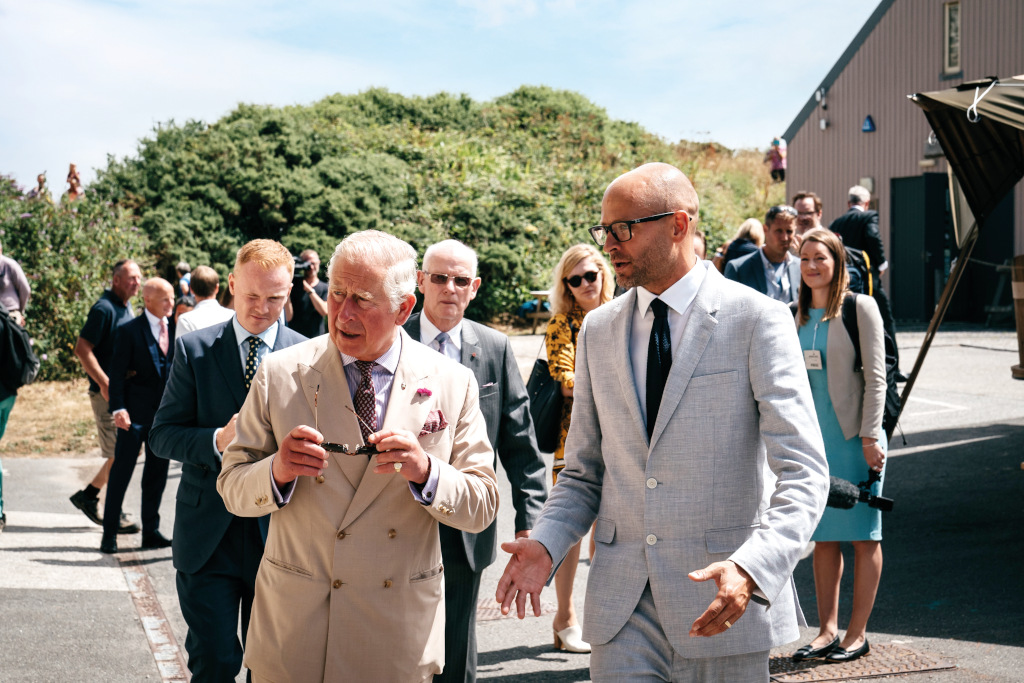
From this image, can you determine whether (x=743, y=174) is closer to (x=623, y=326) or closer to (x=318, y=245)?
(x=318, y=245)

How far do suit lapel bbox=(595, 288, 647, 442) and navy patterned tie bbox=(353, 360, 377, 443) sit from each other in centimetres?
73

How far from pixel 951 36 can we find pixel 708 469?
931 inches

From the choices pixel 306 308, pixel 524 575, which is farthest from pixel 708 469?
pixel 306 308

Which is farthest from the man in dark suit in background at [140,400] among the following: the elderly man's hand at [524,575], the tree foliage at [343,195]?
the tree foliage at [343,195]

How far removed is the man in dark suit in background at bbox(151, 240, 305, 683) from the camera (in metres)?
3.96

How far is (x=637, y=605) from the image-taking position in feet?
9.21

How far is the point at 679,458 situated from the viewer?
275 centimetres

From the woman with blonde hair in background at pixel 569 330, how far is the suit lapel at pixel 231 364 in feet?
6.21

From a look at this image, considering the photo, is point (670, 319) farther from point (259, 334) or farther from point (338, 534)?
point (259, 334)

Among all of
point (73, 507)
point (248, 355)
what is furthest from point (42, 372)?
point (248, 355)

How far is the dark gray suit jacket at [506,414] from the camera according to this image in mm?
4293

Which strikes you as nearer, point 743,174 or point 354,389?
point 354,389

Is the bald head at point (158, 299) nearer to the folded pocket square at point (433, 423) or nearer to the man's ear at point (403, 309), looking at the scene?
the man's ear at point (403, 309)

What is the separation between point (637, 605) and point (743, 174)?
3718cm
